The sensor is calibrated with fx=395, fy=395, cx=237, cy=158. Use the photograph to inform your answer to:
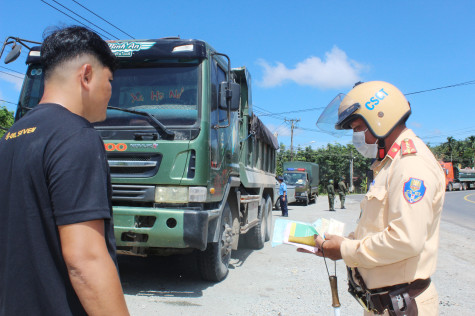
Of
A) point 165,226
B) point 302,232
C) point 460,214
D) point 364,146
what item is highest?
point 364,146

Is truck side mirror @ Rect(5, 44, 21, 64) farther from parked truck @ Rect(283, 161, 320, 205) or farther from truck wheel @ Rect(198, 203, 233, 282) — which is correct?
parked truck @ Rect(283, 161, 320, 205)

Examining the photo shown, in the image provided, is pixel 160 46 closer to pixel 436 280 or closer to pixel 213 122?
pixel 213 122

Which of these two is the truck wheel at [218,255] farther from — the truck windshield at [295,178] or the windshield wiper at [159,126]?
the truck windshield at [295,178]

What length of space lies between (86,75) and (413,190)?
1.50m

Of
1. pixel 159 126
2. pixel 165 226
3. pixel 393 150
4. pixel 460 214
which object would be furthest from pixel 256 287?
pixel 460 214

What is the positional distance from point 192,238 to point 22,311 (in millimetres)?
3205

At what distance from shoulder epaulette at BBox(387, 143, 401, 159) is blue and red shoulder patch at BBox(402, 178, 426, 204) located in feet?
0.77

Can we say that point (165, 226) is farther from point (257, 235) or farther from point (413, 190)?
point (257, 235)

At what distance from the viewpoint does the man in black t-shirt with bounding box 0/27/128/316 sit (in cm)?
129

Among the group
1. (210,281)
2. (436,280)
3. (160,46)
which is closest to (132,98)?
(160,46)

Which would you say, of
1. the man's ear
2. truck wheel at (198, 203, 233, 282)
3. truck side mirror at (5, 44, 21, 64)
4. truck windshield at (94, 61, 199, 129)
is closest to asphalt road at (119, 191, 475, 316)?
truck wheel at (198, 203, 233, 282)

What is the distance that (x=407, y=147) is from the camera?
6.51 ft

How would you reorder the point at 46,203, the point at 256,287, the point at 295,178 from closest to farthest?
the point at 46,203 → the point at 256,287 → the point at 295,178

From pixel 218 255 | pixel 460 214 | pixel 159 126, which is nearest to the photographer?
pixel 159 126
